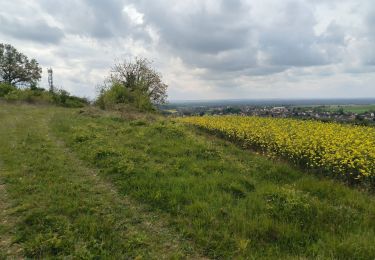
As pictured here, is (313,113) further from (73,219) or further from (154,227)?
(73,219)

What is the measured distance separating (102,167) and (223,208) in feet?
16.8

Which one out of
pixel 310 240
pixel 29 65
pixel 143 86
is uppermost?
pixel 29 65

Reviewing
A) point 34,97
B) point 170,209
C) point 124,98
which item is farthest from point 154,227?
point 34,97

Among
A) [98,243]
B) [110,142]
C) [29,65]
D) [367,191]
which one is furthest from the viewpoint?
[29,65]

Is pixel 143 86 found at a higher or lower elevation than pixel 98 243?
higher

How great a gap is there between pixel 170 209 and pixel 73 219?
229cm

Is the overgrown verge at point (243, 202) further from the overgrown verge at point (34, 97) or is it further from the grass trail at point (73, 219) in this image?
the overgrown verge at point (34, 97)

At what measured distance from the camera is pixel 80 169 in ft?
33.8

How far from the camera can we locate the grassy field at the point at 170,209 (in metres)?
5.59

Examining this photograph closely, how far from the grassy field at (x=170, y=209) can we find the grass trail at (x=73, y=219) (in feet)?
0.07

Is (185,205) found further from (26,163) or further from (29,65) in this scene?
(29,65)

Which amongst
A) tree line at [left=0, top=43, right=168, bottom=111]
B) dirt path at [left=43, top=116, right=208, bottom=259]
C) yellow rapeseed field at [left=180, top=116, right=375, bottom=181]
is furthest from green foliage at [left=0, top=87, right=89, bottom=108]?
dirt path at [left=43, top=116, right=208, bottom=259]

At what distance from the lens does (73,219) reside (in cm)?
651

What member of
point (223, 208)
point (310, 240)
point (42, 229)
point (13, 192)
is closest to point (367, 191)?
point (310, 240)
